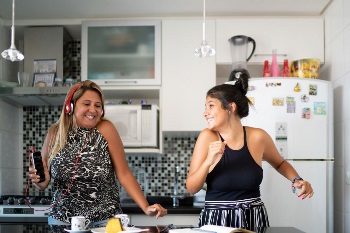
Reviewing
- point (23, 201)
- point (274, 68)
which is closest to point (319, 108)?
point (274, 68)

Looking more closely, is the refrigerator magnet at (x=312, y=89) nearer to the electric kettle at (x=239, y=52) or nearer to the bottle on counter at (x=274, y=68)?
the bottle on counter at (x=274, y=68)

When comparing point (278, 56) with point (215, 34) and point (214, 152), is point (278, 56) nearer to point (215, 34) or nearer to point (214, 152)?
point (215, 34)

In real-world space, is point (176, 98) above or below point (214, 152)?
above

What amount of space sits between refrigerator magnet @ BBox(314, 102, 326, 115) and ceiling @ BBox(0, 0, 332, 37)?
2.41 feet

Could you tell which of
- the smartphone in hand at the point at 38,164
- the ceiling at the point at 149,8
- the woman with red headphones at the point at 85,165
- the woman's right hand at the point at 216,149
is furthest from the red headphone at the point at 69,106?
the ceiling at the point at 149,8

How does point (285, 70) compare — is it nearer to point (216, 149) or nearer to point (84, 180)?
point (216, 149)

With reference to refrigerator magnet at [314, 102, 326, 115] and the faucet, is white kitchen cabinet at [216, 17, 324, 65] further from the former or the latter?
the faucet

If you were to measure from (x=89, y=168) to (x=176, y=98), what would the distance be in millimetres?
1751

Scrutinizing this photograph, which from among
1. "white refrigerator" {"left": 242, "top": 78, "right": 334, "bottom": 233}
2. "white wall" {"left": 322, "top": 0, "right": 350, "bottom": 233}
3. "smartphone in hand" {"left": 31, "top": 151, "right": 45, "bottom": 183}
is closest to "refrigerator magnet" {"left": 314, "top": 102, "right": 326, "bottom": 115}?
"white refrigerator" {"left": 242, "top": 78, "right": 334, "bottom": 233}

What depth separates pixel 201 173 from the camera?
2.02 metres

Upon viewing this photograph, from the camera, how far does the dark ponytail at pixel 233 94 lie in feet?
7.13

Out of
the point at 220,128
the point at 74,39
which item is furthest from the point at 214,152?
the point at 74,39

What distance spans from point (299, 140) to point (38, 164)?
1945mm

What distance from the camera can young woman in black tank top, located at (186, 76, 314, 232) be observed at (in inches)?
81.9
